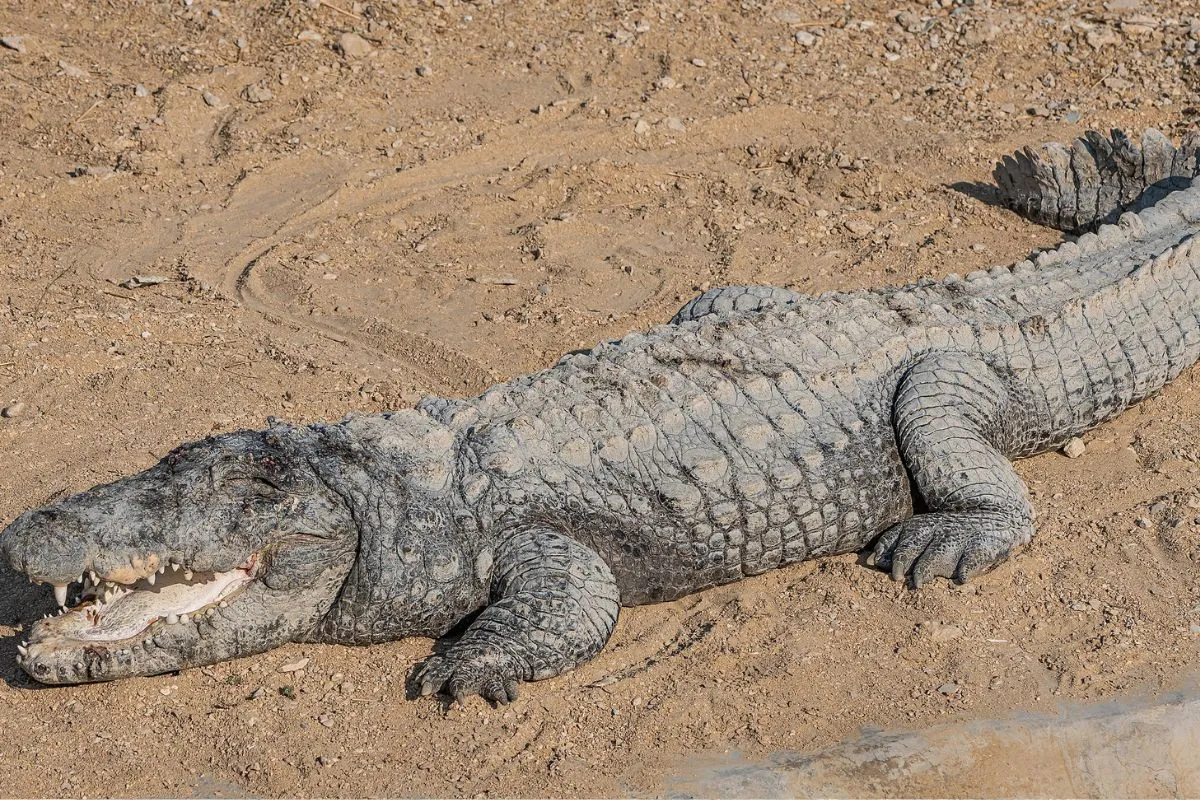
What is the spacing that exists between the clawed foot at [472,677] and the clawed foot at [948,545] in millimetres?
1712

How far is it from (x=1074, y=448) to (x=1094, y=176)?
267 centimetres

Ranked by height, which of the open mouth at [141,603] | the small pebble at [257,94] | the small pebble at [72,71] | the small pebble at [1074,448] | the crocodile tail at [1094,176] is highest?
the small pebble at [72,71]

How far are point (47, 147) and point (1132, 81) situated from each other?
26.5ft

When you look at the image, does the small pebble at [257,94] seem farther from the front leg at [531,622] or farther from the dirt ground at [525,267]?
the front leg at [531,622]

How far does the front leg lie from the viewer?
462 centimetres

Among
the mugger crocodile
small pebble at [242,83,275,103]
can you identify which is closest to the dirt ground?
small pebble at [242,83,275,103]

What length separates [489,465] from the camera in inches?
198

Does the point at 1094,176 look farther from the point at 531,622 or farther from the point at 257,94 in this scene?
the point at 257,94

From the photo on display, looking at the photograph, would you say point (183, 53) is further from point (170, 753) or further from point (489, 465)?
point (170, 753)

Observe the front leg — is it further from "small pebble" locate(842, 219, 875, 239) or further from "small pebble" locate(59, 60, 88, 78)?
"small pebble" locate(59, 60, 88, 78)

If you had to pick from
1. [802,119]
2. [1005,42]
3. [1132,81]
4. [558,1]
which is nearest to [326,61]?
[558,1]

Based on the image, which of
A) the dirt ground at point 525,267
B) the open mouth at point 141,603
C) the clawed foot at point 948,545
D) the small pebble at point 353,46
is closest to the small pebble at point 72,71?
the dirt ground at point 525,267

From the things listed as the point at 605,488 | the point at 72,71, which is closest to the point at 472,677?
the point at 605,488

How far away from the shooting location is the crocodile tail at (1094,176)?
25.6 ft
